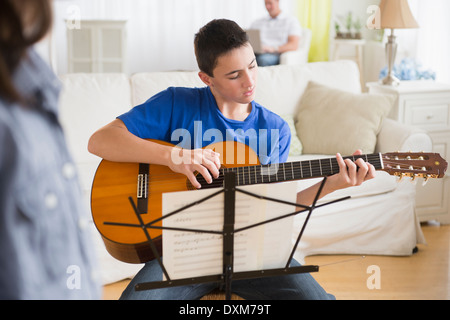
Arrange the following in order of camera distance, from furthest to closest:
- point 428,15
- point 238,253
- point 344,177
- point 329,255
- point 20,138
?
point 428,15 → point 329,255 → point 344,177 → point 238,253 → point 20,138

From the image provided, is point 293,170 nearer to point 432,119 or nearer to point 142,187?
point 142,187

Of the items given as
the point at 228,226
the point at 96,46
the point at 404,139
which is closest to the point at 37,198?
the point at 228,226

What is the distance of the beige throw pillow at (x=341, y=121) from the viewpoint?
279 centimetres

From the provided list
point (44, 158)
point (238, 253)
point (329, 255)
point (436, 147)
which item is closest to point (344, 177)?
point (238, 253)

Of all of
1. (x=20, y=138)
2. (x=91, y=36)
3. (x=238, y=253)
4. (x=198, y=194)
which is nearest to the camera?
(x=20, y=138)

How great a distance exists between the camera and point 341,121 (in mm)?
2840

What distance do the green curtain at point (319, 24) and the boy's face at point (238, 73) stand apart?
529 centimetres

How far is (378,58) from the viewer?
20.0 ft

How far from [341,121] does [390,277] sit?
856 millimetres

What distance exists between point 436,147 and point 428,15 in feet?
7.51

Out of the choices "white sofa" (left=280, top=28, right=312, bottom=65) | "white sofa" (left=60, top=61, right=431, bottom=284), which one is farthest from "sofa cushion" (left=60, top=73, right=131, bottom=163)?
"white sofa" (left=280, top=28, right=312, bottom=65)

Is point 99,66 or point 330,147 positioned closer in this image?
point 330,147

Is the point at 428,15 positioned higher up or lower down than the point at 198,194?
higher up

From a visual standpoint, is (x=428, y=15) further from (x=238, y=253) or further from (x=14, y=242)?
(x=14, y=242)
